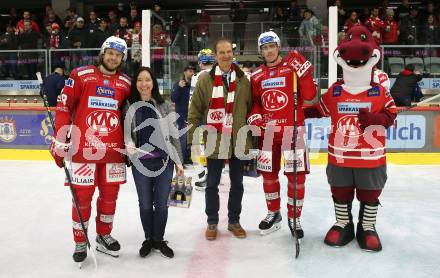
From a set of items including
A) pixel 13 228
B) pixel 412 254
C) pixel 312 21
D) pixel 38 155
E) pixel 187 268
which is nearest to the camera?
pixel 187 268

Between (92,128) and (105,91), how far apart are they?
23 cm

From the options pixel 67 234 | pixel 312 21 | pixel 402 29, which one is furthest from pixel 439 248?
pixel 402 29

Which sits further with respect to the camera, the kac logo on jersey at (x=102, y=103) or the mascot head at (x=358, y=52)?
the mascot head at (x=358, y=52)

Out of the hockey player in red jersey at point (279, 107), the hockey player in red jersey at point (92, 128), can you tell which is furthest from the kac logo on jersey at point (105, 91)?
the hockey player in red jersey at point (279, 107)

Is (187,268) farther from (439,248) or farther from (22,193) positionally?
(22,193)

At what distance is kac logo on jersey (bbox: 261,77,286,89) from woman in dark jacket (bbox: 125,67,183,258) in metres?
0.69

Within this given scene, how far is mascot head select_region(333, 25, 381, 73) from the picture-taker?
10.1 feet

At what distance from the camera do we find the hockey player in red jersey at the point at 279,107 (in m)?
3.29

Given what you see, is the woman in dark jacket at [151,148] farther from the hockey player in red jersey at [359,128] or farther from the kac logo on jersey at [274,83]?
the hockey player in red jersey at [359,128]

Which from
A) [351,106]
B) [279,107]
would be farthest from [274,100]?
[351,106]

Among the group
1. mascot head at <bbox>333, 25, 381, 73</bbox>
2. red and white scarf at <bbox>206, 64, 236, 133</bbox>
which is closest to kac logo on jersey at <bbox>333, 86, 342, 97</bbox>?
mascot head at <bbox>333, 25, 381, 73</bbox>

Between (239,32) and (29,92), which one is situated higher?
(239,32)

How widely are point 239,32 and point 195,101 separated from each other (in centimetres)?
505

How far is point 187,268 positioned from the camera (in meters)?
2.90
